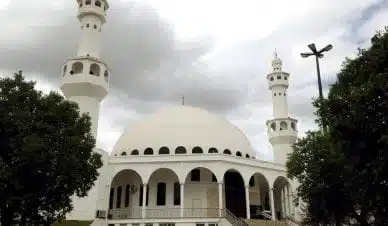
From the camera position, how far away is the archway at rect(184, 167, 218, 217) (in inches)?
1555

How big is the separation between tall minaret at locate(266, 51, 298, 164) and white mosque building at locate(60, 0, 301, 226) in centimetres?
678

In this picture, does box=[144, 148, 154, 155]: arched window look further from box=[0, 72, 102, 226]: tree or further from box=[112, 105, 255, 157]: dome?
box=[0, 72, 102, 226]: tree

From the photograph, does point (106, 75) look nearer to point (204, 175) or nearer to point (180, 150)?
point (180, 150)

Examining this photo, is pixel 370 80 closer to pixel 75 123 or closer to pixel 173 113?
pixel 75 123

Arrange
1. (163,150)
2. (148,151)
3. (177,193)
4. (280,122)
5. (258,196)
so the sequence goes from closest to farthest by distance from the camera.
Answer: (177,193), (163,150), (148,151), (258,196), (280,122)

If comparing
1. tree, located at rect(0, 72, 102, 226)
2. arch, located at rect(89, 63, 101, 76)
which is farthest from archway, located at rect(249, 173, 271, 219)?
tree, located at rect(0, 72, 102, 226)

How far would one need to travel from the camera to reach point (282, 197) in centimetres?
4575

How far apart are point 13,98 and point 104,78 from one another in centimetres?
1913

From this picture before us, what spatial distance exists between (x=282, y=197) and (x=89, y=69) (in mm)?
25070

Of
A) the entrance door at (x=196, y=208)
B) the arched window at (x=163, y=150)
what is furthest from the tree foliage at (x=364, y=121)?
the arched window at (x=163, y=150)

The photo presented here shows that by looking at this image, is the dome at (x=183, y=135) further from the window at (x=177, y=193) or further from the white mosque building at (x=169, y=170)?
the window at (x=177, y=193)

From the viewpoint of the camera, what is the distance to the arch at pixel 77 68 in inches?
1569

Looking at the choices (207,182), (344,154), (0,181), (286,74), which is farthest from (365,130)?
(286,74)

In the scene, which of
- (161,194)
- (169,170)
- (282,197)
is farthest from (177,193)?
(282,197)
